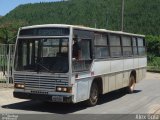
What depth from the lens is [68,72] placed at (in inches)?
550

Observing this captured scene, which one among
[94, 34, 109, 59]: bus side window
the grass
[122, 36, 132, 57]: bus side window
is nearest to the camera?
[94, 34, 109, 59]: bus side window

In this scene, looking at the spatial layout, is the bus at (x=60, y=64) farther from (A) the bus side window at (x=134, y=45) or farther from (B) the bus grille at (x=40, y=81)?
(A) the bus side window at (x=134, y=45)

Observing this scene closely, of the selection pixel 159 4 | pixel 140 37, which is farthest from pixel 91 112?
pixel 159 4

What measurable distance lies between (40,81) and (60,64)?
0.80 m

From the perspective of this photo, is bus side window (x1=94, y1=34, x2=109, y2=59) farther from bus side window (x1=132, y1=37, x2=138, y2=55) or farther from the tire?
bus side window (x1=132, y1=37, x2=138, y2=55)

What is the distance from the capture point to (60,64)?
14.4 metres

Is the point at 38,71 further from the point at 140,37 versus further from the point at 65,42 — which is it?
the point at 140,37

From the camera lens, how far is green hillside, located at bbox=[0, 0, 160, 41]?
308 feet

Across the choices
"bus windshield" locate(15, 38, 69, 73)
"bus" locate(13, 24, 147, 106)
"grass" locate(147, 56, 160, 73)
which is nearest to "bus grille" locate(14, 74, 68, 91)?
"bus" locate(13, 24, 147, 106)

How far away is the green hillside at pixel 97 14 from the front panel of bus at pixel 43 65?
68998mm

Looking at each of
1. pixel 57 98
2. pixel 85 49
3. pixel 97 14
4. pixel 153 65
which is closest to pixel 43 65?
pixel 57 98

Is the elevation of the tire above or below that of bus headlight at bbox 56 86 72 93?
below

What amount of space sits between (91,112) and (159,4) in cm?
9153

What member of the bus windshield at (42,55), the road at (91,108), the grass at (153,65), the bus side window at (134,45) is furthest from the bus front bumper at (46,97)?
the grass at (153,65)
